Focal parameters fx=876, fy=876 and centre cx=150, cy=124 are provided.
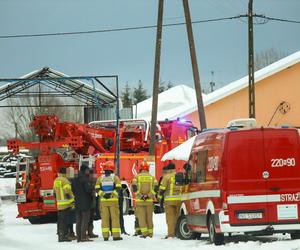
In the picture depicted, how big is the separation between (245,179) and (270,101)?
3183cm

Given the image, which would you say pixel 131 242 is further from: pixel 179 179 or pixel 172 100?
pixel 172 100

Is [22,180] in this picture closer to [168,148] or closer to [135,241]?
[168,148]

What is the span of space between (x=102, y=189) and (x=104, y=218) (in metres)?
0.62

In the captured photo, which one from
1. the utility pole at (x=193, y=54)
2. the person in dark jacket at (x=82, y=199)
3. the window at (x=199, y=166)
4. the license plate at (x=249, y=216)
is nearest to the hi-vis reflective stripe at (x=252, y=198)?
the license plate at (x=249, y=216)

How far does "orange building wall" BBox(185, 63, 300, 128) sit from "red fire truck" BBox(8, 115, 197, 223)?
1763cm

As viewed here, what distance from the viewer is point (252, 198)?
51.2 feet

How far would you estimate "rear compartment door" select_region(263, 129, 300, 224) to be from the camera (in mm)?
15680

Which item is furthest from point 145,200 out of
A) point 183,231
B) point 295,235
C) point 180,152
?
point 180,152

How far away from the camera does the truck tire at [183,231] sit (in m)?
18.3

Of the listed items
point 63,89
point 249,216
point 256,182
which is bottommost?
point 249,216

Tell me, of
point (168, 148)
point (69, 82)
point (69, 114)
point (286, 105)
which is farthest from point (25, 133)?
point (168, 148)

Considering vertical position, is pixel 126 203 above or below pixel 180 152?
below

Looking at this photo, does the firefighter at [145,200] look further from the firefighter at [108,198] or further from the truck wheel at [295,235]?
the truck wheel at [295,235]

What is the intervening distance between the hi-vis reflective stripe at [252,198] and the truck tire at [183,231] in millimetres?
2840
